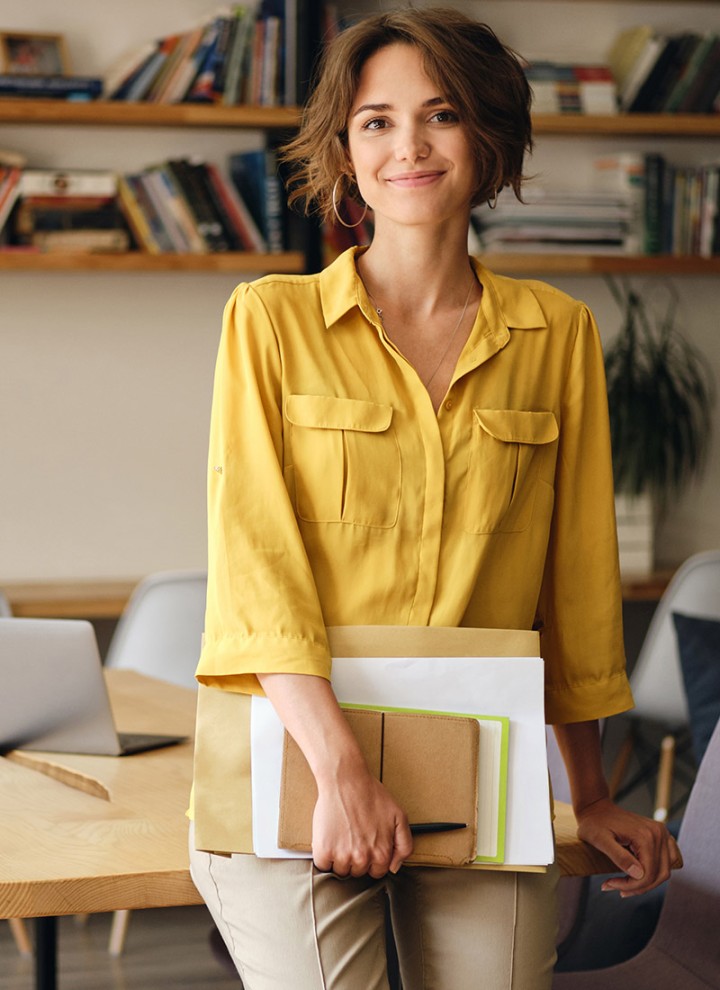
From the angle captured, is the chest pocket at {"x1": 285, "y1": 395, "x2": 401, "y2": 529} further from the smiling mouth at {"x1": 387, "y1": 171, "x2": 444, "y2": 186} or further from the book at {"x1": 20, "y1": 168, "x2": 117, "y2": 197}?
the book at {"x1": 20, "y1": 168, "x2": 117, "y2": 197}

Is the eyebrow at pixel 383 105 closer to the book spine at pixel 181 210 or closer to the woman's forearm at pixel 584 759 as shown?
the woman's forearm at pixel 584 759

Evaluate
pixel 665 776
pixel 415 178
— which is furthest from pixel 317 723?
pixel 665 776

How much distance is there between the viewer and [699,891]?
63.2 inches

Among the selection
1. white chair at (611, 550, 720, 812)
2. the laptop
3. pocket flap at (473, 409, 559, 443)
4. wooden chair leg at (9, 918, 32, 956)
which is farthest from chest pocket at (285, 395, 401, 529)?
wooden chair leg at (9, 918, 32, 956)

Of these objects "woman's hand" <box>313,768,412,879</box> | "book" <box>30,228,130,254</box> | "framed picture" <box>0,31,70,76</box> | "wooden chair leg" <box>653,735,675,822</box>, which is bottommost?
"wooden chair leg" <box>653,735,675,822</box>

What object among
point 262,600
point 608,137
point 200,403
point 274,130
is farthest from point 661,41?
point 262,600

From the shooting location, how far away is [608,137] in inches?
157

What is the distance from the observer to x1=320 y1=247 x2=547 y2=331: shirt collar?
1.26 meters

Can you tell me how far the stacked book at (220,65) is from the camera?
3.57 m

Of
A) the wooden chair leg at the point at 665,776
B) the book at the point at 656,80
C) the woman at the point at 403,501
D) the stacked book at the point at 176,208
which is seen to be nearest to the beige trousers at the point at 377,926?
the woman at the point at 403,501

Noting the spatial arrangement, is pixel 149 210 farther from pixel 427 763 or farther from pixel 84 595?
pixel 427 763

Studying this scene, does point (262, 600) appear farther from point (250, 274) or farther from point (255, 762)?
point (250, 274)

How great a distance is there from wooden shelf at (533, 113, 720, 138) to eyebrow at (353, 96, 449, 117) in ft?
8.27

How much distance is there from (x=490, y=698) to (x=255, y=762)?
0.23 meters
